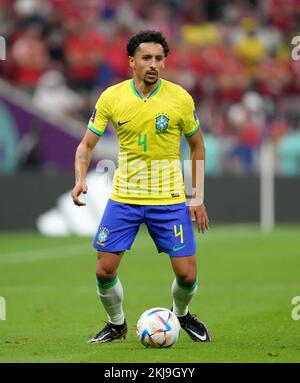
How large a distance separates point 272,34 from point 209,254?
9.00 meters

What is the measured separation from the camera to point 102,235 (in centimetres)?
869

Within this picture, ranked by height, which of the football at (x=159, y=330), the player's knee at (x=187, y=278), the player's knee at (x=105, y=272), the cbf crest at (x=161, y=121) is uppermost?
the cbf crest at (x=161, y=121)

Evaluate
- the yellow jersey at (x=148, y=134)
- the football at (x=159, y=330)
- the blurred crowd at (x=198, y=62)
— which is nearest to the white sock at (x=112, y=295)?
the football at (x=159, y=330)

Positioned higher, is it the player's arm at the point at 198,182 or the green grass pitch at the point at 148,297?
the player's arm at the point at 198,182

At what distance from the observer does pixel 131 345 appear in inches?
342

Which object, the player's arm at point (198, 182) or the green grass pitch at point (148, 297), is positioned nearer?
the green grass pitch at point (148, 297)

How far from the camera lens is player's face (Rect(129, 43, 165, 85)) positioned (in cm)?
854

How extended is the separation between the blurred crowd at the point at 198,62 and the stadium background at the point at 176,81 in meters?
0.03

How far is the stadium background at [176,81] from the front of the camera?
67.8 feet

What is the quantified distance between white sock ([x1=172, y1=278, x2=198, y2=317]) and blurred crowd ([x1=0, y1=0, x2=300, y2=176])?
1224 cm

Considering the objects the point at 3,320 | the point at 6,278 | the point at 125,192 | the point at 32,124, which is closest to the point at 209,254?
the point at 6,278

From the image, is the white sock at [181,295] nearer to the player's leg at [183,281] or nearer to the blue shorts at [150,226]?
the player's leg at [183,281]
